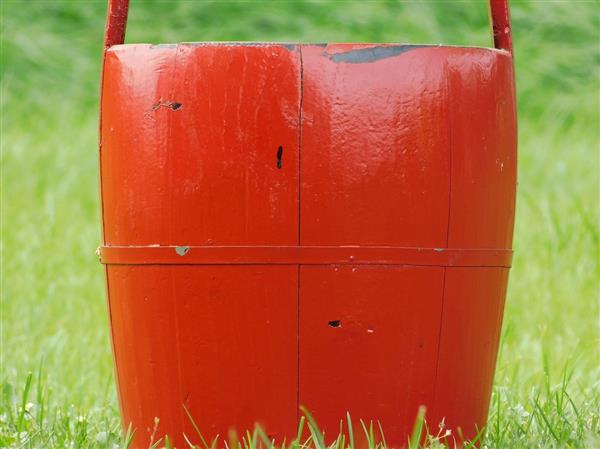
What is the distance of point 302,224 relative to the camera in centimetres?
197

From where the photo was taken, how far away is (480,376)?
2.17m

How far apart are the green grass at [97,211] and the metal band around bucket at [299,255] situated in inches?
12.4

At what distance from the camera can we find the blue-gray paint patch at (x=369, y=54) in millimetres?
1979

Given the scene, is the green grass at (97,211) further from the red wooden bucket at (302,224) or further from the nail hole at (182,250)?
the nail hole at (182,250)

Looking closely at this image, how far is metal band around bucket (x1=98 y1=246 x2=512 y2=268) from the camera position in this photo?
1976 mm

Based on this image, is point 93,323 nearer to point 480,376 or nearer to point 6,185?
point 6,185

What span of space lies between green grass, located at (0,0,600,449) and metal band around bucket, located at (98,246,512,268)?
0.31 meters

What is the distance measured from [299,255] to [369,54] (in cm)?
37

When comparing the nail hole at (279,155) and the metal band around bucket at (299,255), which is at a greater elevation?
the nail hole at (279,155)

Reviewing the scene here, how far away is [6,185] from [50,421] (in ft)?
9.37

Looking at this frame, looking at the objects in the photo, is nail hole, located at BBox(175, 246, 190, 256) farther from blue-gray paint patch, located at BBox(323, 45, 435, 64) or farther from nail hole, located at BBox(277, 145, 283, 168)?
blue-gray paint patch, located at BBox(323, 45, 435, 64)

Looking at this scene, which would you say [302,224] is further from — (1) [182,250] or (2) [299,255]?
(1) [182,250]

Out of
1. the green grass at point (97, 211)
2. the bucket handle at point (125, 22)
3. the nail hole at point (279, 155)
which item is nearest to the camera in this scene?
the nail hole at point (279, 155)

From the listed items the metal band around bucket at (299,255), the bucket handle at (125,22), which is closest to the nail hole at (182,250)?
the metal band around bucket at (299,255)
